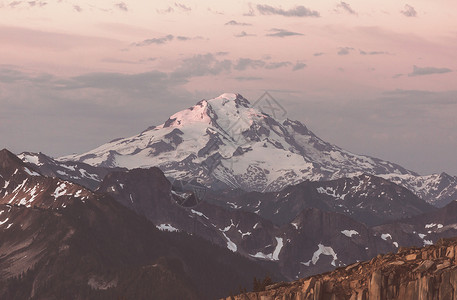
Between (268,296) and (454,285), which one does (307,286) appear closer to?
(268,296)

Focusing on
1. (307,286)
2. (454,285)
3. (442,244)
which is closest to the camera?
(454,285)

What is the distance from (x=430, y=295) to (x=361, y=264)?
57.5 feet

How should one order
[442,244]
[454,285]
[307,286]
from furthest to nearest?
[442,244], [307,286], [454,285]

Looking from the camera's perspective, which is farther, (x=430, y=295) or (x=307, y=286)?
(x=307, y=286)

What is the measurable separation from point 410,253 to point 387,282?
1266 cm

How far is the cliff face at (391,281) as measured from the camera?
104125 millimetres

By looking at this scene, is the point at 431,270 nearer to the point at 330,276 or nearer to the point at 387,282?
the point at 387,282

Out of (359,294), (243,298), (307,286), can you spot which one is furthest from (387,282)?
(243,298)

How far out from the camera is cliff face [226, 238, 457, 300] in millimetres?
104125

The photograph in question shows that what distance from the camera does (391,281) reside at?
4242 inches

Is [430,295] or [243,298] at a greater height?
[430,295]

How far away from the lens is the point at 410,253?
119m

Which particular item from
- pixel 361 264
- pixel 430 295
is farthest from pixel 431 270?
pixel 361 264

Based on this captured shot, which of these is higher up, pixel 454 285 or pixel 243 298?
pixel 454 285
